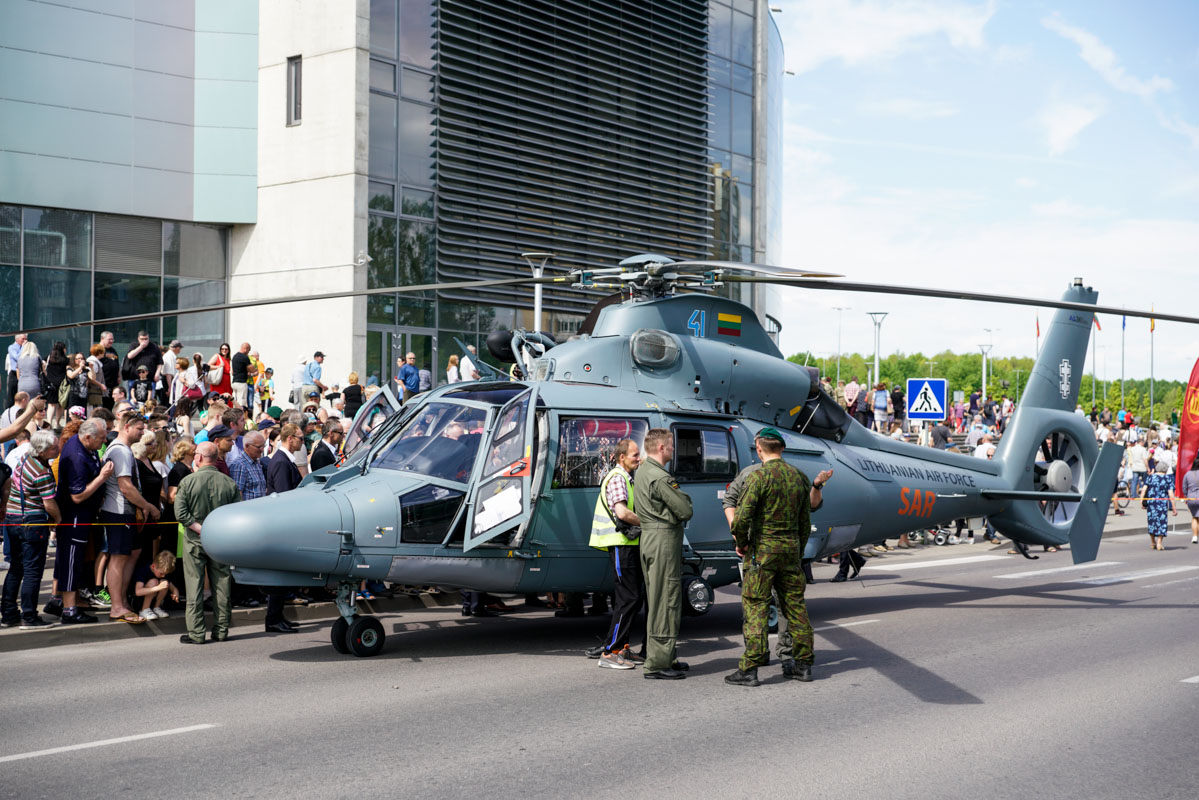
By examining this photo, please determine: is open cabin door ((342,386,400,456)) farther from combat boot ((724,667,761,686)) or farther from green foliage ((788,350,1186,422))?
green foliage ((788,350,1186,422))

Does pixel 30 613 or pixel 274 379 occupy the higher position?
pixel 274 379

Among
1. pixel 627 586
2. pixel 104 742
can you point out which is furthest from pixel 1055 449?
pixel 104 742

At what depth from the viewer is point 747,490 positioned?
8.60m

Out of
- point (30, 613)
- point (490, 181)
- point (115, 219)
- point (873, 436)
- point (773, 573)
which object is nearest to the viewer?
point (773, 573)

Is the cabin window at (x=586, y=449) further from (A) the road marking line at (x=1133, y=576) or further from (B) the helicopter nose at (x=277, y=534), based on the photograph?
(A) the road marking line at (x=1133, y=576)

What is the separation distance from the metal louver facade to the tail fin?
58.4 feet

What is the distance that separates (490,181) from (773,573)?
22756 mm

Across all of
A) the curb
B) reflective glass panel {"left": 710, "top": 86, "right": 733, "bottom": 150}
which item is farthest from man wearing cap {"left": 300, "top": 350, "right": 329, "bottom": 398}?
reflective glass panel {"left": 710, "top": 86, "right": 733, "bottom": 150}

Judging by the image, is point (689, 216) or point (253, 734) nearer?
point (253, 734)

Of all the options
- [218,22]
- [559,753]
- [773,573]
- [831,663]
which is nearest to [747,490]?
[773,573]

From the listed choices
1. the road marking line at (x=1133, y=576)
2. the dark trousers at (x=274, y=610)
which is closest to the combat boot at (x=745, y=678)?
the dark trousers at (x=274, y=610)

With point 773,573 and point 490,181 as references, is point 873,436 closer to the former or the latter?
point 773,573

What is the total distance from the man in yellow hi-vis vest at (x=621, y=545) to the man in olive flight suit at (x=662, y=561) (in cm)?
19

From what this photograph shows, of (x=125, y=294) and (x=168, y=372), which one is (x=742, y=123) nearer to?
(x=125, y=294)
